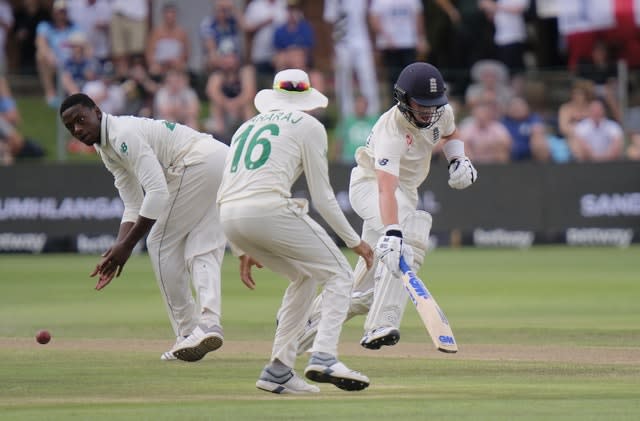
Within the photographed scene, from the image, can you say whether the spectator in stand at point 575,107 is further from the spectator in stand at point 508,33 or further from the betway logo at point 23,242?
the betway logo at point 23,242

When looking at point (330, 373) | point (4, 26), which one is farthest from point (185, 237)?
point (4, 26)

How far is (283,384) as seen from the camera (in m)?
8.30

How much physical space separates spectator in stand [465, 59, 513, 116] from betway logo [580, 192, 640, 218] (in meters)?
1.89

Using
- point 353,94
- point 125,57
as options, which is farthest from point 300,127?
point 125,57

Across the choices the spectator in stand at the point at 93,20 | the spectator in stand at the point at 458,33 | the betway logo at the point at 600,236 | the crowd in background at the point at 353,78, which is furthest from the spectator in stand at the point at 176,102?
the betway logo at the point at 600,236

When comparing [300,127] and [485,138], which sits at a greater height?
[300,127]

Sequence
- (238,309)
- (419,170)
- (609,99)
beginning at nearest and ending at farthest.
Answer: (419,170) < (238,309) < (609,99)

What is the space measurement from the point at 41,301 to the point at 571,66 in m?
10.9

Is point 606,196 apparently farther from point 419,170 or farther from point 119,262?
point 119,262

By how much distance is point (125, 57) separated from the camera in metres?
22.9

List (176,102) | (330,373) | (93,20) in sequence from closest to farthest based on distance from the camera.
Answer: (330,373) < (176,102) < (93,20)

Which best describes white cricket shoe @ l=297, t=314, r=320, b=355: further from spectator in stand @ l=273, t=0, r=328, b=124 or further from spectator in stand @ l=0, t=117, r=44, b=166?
spectator in stand @ l=0, t=117, r=44, b=166

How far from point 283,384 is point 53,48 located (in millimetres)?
14869

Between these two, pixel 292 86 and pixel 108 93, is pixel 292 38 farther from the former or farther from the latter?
pixel 292 86
